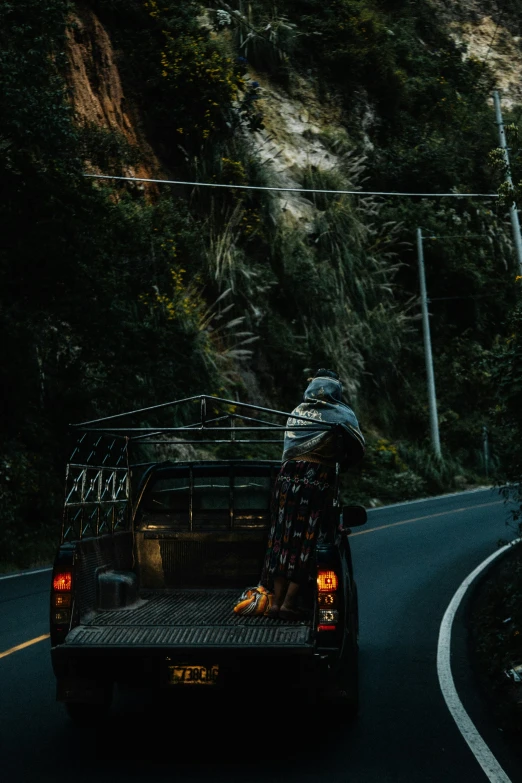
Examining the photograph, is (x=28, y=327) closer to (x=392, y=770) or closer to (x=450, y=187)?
(x=392, y=770)

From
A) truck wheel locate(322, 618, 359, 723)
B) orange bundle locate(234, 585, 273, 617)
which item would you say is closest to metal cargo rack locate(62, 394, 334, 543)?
orange bundle locate(234, 585, 273, 617)

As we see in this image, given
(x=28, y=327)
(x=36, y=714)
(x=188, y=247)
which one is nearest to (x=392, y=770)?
(x=36, y=714)

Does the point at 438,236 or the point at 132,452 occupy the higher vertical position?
the point at 438,236

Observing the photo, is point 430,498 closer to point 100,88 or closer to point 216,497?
point 100,88

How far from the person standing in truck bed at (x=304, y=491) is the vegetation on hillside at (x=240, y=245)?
20.5 ft

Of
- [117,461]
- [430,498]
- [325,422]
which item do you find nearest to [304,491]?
[325,422]

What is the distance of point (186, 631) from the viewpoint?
22.3 feet

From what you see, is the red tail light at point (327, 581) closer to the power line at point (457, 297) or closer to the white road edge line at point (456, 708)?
the white road edge line at point (456, 708)

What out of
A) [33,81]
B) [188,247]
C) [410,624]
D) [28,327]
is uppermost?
[33,81]

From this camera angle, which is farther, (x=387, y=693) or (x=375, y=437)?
(x=375, y=437)

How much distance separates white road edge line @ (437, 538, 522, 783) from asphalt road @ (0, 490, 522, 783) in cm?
6

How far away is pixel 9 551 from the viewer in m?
18.1

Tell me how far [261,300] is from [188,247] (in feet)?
11.3

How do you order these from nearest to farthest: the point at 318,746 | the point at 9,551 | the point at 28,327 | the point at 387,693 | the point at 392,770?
the point at 392,770 → the point at 318,746 → the point at 387,693 → the point at 9,551 → the point at 28,327
